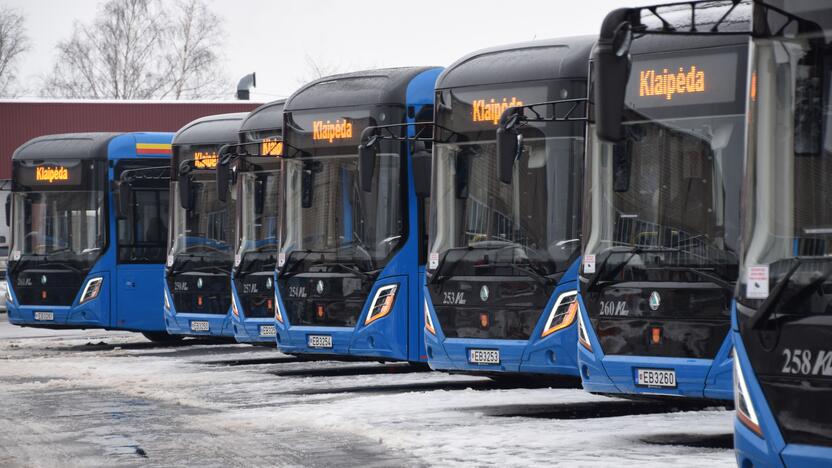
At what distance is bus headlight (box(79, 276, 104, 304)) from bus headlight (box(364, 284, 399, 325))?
7.53 m

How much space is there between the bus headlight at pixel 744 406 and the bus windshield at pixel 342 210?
8.63 metres

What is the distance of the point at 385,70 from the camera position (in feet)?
54.7

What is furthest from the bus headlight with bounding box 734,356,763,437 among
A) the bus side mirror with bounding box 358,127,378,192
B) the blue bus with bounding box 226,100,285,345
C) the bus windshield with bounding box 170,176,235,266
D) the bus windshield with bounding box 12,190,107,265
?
the bus windshield with bounding box 12,190,107,265

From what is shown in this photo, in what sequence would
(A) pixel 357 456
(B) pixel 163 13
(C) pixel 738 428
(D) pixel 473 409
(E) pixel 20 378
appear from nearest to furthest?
(C) pixel 738 428 < (A) pixel 357 456 < (D) pixel 473 409 < (E) pixel 20 378 < (B) pixel 163 13

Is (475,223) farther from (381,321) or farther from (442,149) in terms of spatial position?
(381,321)

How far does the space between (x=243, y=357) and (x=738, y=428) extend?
14141mm

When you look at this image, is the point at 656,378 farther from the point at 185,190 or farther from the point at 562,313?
Answer: the point at 185,190

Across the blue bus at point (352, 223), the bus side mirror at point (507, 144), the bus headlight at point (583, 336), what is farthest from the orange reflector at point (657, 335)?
the blue bus at point (352, 223)

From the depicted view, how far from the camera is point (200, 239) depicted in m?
21.2

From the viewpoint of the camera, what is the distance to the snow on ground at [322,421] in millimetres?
10500

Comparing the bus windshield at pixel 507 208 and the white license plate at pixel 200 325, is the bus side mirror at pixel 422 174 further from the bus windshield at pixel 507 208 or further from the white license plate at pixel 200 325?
the white license plate at pixel 200 325

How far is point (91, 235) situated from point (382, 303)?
26.1 ft

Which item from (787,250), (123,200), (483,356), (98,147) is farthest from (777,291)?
(98,147)

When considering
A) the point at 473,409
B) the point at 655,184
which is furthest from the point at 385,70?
the point at 655,184
